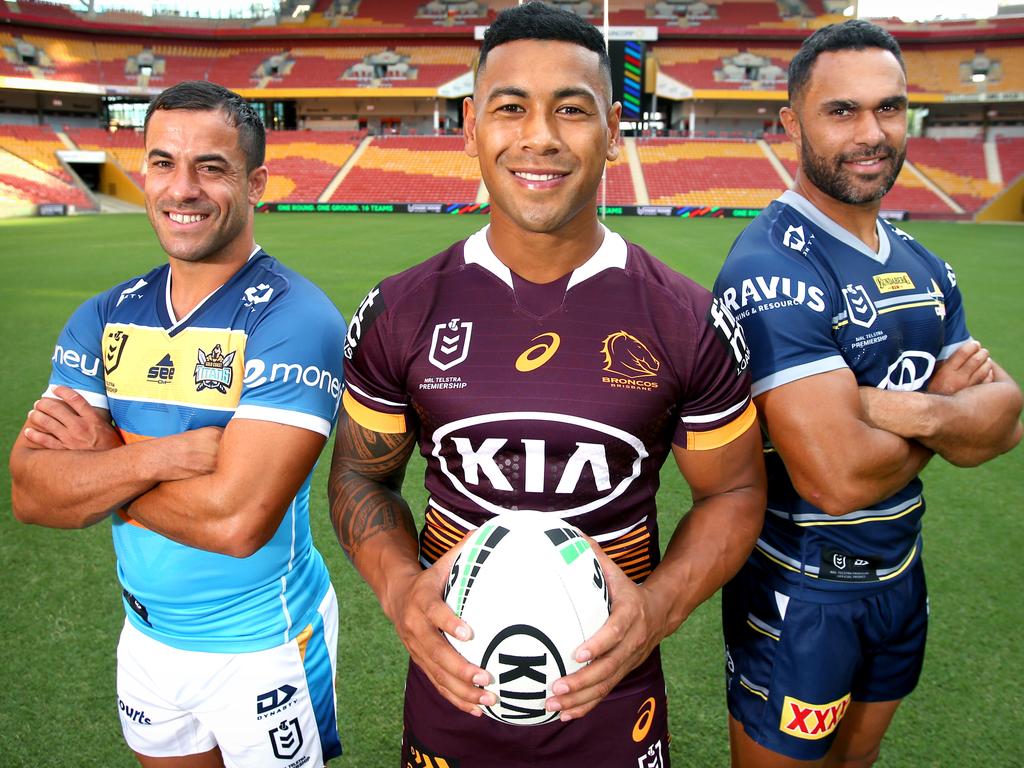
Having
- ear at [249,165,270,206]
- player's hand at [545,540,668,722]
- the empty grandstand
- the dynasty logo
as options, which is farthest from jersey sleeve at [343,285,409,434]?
the empty grandstand

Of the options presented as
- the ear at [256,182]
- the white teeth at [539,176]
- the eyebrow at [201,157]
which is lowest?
the ear at [256,182]

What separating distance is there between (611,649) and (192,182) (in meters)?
2.00

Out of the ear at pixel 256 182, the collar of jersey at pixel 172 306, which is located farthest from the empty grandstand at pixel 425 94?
the collar of jersey at pixel 172 306

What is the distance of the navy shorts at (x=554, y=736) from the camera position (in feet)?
6.43

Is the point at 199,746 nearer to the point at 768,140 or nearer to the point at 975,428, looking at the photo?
the point at 975,428

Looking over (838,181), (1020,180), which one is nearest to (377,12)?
(1020,180)

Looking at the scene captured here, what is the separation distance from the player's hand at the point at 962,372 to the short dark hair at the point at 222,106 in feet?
8.01

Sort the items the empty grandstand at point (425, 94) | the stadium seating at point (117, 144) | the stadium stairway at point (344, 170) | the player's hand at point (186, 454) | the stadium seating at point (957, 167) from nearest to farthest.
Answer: the player's hand at point (186, 454), the stadium seating at point (957, 167), the stadium stairway at point (344, 170), the empty grandstand at point (425, 94), the stadium seating at point (117, 144)

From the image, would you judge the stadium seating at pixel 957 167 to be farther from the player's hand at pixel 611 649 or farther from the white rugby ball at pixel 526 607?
the white rugby ball at pixel 526 607

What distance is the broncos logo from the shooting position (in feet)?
6.29

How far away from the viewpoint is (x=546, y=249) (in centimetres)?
206

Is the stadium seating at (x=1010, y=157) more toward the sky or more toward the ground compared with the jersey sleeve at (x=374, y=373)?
more toward the ground

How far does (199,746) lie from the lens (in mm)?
2424

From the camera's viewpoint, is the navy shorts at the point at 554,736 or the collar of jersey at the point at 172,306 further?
the collar of jersey at the point at 172,306
